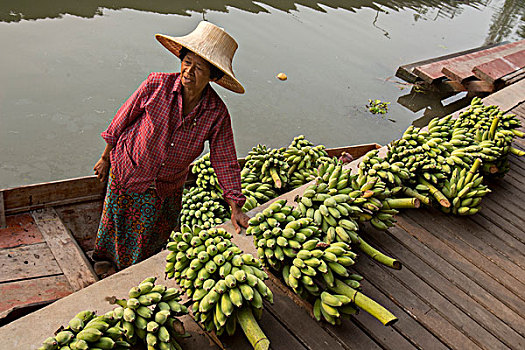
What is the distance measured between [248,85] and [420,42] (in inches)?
281

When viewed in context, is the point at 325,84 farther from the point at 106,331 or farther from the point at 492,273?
the point at 106,331

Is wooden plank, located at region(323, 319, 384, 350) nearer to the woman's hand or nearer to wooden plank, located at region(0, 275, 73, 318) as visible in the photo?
the woman's hand

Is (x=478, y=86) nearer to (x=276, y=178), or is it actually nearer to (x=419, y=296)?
(x=276, y=178)

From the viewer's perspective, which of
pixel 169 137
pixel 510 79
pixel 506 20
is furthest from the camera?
pixel 506 20

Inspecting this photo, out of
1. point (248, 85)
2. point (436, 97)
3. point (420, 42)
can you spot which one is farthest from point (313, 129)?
point (420, 42)

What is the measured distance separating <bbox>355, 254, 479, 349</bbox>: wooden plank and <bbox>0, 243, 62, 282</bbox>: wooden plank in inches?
85.8

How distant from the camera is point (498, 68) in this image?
8.01 meters

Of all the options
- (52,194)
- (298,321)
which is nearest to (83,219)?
(52,194)

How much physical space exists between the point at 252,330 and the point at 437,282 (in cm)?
143

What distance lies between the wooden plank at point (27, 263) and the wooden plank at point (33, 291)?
53 mm

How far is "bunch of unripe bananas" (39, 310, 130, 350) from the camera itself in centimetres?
146

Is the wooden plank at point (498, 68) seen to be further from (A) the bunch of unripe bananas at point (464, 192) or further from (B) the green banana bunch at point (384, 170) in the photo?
(B) the green banana bunch at point (384, 170)

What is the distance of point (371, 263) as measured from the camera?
2.61 m

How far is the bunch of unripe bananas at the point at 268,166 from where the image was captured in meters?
3.71
